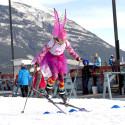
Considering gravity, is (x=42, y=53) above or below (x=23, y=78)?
above

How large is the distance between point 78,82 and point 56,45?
1001 centimetres

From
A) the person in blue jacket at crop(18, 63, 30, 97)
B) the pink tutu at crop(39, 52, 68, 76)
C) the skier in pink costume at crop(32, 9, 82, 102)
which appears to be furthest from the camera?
the person in blue jacket at crop(18, 63, 30, 97)

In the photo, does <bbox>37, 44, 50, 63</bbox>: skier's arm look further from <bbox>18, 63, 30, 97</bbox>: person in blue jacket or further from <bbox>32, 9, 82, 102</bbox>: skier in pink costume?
<bbox>18, 63, 30, 97</bbox>: person in blue jacket

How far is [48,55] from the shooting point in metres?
8.39

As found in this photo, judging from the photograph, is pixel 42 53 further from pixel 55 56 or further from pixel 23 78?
pixel 23 78

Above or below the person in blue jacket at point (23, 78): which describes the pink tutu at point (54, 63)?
above

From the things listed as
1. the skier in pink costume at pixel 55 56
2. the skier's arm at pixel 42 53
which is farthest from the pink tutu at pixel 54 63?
the skier's arm at pixel 42 53

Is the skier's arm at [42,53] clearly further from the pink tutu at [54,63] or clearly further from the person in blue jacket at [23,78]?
the person in blue jacket at [23,78]

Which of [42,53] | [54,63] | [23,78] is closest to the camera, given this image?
[42,53]

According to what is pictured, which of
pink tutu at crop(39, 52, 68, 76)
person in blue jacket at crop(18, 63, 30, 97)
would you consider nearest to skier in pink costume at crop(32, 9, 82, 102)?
pink tutu at crop(39, 52, 68, 76)

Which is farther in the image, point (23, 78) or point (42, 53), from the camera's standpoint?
point (23, 78)

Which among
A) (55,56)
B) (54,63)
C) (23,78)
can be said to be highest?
(55,56)

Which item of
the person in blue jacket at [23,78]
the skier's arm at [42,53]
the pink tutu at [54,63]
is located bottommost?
the person in blue jacket at [23,78]

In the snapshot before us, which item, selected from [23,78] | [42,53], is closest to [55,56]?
[42,53]
